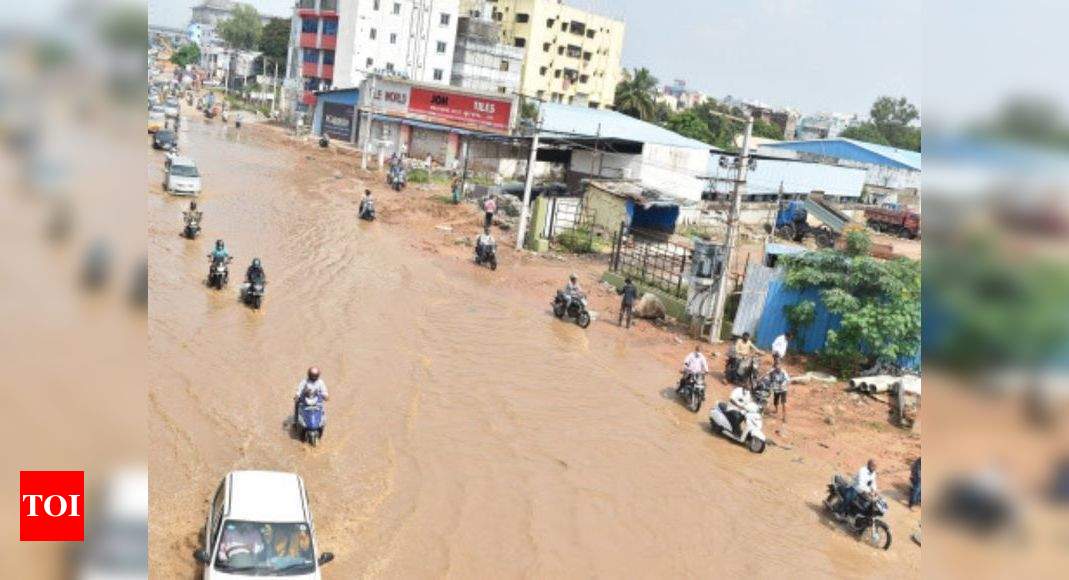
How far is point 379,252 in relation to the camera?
1028 inches

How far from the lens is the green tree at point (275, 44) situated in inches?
3602

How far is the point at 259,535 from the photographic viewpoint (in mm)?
8750

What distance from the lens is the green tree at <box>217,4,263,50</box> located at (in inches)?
3863

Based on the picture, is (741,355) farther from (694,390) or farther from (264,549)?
(264,549)

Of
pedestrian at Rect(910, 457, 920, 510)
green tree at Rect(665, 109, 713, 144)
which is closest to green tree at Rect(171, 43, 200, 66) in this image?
pedestrian at Rect(910, 457, 920, 510)

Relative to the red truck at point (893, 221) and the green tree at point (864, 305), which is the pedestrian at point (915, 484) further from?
the red truck at point (893, 221)

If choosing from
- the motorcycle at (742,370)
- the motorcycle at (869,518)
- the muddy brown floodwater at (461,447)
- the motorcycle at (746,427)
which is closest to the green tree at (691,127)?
the muddy brown floodwater at (461,447)

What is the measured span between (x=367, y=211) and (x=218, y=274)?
11.3m

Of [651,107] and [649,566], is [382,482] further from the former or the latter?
[651,107]

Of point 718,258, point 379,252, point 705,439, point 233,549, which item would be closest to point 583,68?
point 379,252

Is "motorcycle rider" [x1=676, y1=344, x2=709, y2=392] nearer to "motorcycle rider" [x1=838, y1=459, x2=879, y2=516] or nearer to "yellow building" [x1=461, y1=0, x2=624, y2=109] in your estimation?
"motorcycle rider" [x1=838, y1=459, x2=879, y2=516]

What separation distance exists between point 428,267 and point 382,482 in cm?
1368

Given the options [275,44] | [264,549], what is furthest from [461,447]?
[275,44]

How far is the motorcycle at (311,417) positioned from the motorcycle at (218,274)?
320 inches
